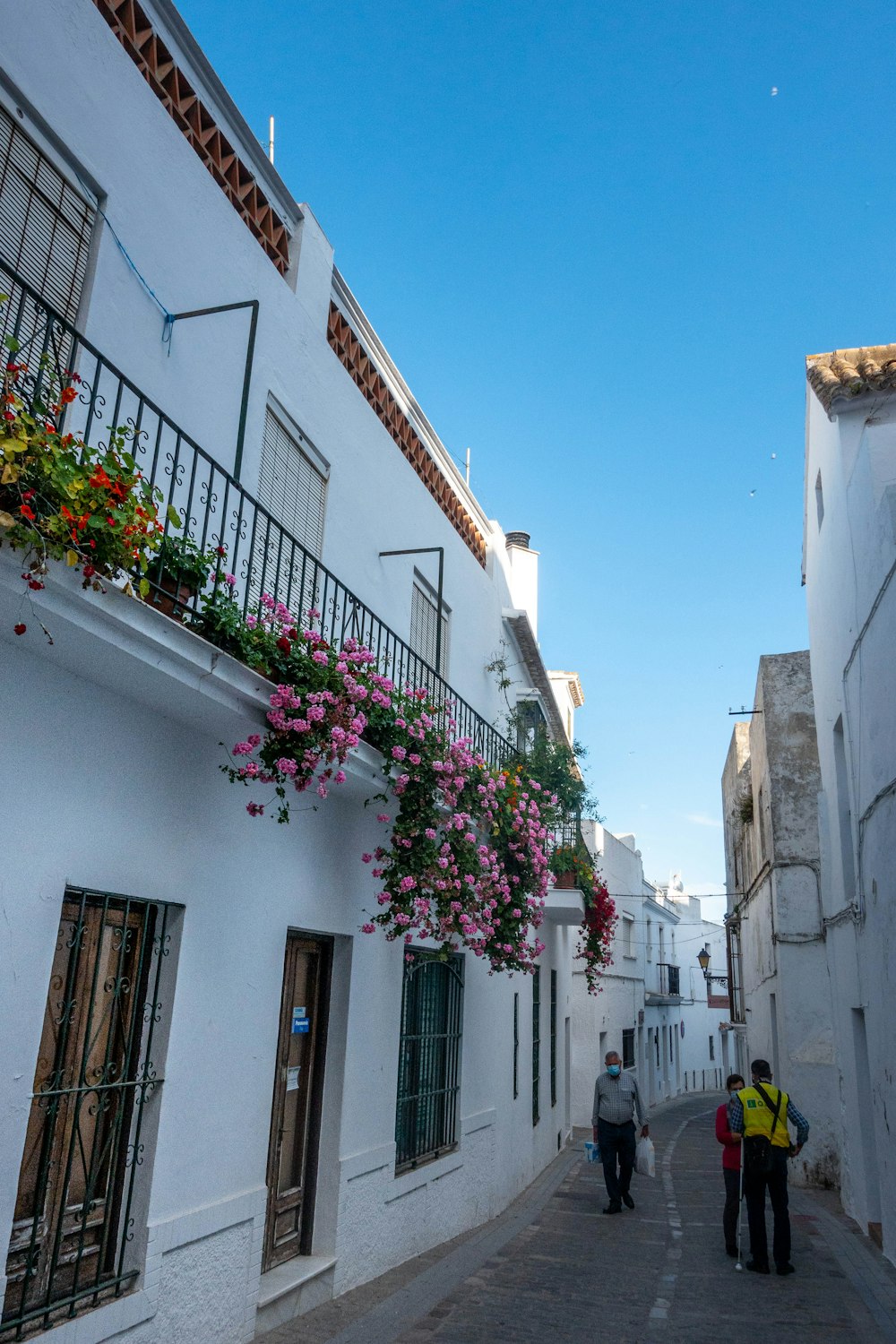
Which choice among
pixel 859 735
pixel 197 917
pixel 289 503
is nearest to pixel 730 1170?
pixel 859 735

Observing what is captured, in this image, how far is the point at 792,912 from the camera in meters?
14.2

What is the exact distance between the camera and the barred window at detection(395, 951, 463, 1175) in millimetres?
7961

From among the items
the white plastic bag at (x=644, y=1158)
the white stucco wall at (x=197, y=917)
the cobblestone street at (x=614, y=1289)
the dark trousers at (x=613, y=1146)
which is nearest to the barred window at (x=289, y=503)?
the white stucco wall at (x=197, y=917)

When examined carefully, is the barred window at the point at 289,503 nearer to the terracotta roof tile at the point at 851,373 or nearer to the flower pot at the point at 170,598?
the flower pot at the point at 170,598

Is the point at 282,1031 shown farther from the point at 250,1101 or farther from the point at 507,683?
the point at 507,683

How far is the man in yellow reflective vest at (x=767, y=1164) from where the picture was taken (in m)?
7.65

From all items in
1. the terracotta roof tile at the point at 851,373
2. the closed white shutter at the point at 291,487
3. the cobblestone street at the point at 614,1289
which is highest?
the terracotta roof tile at the point at 851,373

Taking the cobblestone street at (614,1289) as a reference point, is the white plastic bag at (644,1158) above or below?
above

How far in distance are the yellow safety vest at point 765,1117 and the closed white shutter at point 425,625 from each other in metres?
4.80

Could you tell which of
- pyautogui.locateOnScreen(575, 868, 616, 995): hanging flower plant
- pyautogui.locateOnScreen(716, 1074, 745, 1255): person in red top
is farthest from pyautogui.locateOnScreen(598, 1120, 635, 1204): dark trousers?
pyautogui.locateOnScreen(575, 868, 616, 995): hanging flower plant

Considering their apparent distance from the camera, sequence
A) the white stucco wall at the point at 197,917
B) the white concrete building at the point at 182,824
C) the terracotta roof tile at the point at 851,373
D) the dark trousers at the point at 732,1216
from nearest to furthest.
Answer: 1. the white stucco wall at the point at 197,917
2. the white concrete building at the point at 182,824
3. the dark trousers at the point at 732,1216
4. the terracotta roof tile at the point at 851,373

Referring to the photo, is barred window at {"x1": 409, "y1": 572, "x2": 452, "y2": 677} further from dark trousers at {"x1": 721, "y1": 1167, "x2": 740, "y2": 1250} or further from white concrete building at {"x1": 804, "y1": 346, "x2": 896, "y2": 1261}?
dark trousers at {"x1": 721, "y1": 1167, "x2": 740, "y2": 1250}

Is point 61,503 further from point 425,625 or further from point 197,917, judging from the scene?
point 425,625

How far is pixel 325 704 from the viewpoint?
17.3 feet
